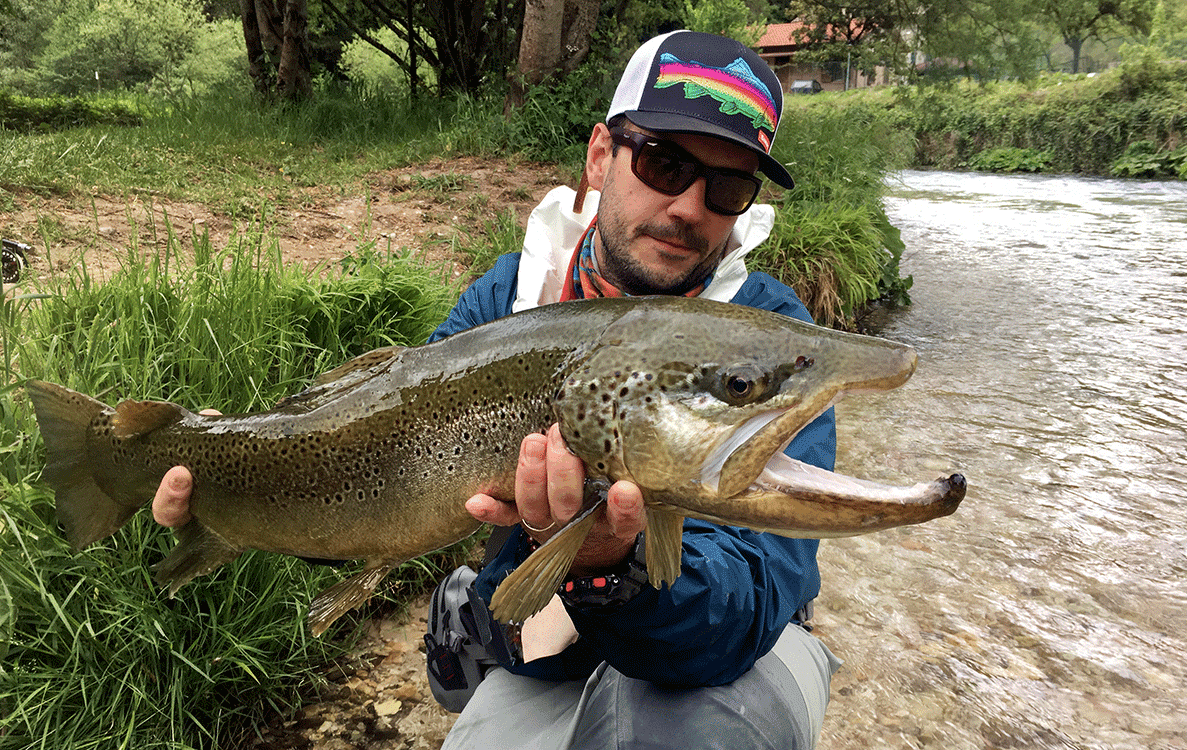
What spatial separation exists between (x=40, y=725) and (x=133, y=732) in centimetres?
27

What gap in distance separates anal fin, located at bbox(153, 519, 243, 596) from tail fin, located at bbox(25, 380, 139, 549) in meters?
0.20

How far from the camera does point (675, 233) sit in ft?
8.11

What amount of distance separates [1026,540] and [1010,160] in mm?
29691

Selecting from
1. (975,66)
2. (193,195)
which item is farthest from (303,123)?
(975,66)

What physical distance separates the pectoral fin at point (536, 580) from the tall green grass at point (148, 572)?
64.4 inches

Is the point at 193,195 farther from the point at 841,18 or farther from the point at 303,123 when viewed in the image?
the point at 841,18

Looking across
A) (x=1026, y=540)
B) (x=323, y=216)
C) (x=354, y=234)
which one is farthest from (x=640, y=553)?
(x=323, y=216)

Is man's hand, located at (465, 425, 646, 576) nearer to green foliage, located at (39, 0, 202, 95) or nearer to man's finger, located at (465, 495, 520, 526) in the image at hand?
man's finger, located at (465, 495, 520, 526)

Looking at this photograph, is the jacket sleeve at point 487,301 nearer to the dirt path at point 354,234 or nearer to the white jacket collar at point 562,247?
the white jacket collar at point 562,247

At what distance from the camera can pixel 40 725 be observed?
7.77 feet

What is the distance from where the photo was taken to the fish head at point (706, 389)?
146 cm

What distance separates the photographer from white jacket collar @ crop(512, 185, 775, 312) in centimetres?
276

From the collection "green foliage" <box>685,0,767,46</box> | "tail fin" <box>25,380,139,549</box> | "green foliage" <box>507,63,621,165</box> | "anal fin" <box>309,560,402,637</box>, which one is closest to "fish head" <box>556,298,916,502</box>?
"anal fin" <box>309,560,402,637</box>

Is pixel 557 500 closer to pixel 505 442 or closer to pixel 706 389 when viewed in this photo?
pixel 505 442
